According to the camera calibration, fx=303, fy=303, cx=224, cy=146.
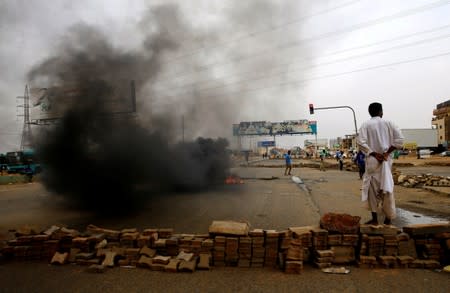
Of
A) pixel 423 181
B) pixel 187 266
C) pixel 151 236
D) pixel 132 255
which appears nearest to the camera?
pixel 187 266

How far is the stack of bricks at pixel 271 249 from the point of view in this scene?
3795 mm

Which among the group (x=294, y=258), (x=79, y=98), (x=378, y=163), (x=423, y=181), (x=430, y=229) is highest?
(x=79, y=98)

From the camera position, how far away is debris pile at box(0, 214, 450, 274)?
3691 millimetres

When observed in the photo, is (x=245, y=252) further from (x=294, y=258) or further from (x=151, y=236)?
(x=151, y=236)

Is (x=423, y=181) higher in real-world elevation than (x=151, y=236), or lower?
lower

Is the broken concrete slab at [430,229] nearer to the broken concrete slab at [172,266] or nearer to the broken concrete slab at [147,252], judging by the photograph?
the broken concrete slab at [172,266]

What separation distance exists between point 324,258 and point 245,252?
961 mm

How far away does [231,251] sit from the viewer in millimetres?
3844

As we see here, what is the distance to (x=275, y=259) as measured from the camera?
12.5 ft

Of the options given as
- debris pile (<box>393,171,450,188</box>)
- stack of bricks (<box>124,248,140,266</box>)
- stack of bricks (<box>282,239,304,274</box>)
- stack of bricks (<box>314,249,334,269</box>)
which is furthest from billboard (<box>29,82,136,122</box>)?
debris pile (<box>393,171,450,188</box>)

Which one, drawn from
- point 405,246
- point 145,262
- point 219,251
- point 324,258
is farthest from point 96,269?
point 405,246

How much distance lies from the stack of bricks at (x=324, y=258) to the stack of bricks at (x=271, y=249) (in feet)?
1.65

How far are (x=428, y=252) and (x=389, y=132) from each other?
165 cm

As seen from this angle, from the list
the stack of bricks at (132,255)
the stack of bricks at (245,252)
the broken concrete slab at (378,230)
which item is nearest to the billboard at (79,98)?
the stack of bricks at (132,255)
